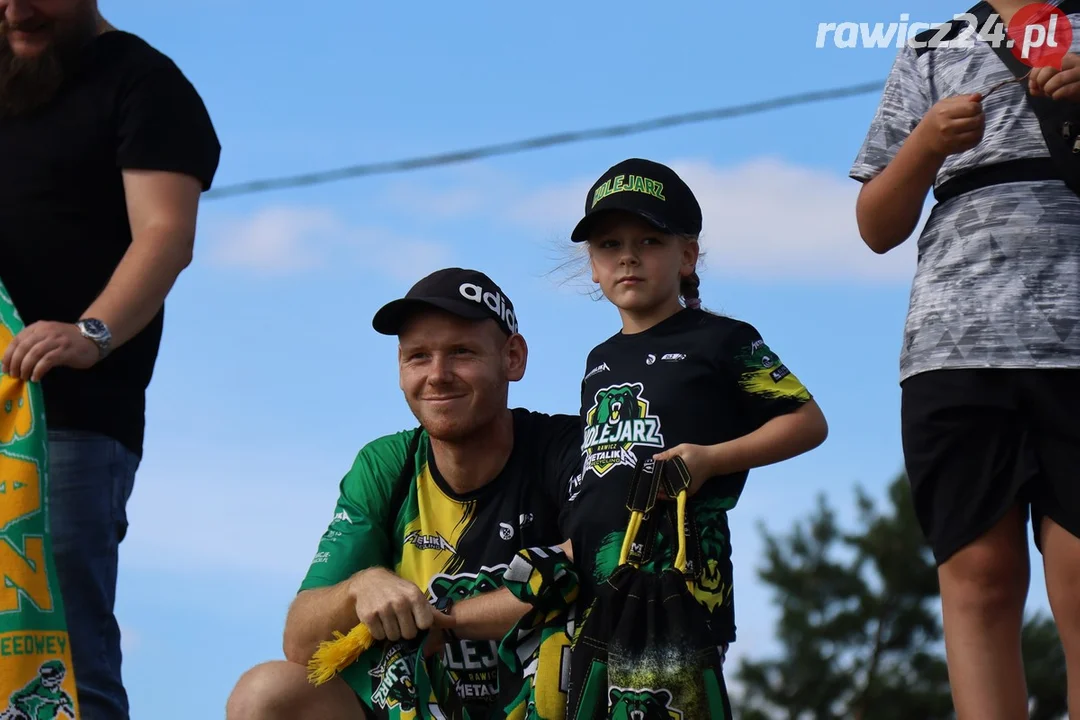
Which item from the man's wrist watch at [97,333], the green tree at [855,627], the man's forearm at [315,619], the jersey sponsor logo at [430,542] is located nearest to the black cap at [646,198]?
the jersey sponsor logo at [430,542]

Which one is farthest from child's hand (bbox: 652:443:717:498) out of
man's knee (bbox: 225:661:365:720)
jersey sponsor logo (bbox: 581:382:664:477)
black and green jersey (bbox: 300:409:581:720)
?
man's knee (bbox: 225:661:365:720)

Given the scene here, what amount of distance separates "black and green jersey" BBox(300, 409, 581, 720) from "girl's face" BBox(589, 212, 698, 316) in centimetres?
39

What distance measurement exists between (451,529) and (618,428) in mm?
597

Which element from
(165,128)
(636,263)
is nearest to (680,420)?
(636,263)

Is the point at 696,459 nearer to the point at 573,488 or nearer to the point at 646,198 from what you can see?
the point at 573,488

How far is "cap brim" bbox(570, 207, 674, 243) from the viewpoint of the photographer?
12.4 feet

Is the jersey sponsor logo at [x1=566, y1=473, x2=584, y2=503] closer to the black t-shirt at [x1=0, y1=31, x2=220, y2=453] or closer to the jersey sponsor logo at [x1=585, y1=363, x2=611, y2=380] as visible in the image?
the jersey sponsor logo at [x1=585, y1=363, x2=611, y2=380]

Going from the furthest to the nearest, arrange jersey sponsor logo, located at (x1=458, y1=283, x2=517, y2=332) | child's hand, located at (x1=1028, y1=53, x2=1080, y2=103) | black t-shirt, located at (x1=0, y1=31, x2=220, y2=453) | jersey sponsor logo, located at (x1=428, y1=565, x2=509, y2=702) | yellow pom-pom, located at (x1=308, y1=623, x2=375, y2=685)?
jersey sponsor logo, located at (x1=458, y1=283, x2=517, y2=332) < jersey sponsor logo, located at (x1=428, y1=565, x2=509, y2=702) < yellow pom-pom, located at (x1=308, y1=623, x2=375, y2=685) < black t-shirt, located at (x1=0, y1=31, x2=220, y2=453) < child's hand, located at (x1=1028, y1=53, x2=1080, y2=103)

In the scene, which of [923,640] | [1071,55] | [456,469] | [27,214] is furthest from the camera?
[923,640]

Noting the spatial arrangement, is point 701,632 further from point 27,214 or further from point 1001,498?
point 27,214

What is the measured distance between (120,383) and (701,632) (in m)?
1.46

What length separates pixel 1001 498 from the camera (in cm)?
307

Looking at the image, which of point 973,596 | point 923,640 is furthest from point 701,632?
point 923,640

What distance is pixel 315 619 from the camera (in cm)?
377
